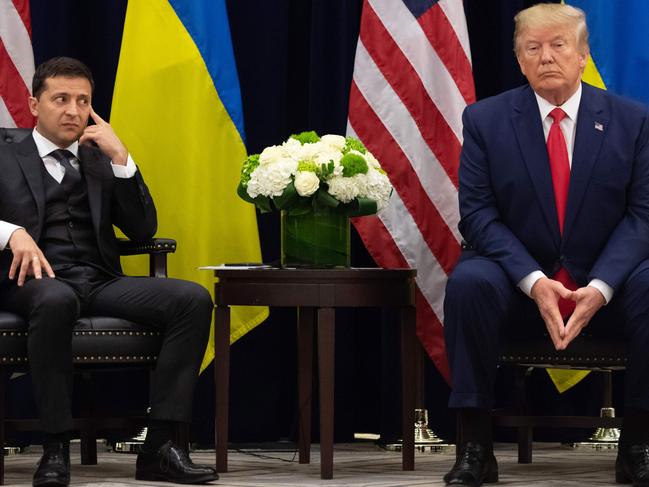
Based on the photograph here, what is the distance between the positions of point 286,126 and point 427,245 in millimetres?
837

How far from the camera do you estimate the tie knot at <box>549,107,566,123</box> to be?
4.08m

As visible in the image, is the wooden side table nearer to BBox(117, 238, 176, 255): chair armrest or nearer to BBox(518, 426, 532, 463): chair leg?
BBox(117, 238, 176, 255): chair armrest

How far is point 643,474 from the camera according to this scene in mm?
3652

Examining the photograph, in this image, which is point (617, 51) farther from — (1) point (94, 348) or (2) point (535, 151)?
(1) point (94, 348)

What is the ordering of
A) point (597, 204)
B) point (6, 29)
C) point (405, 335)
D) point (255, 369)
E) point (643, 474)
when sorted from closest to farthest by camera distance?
1. point (643, 474)
2. point (597, 204)
3. point (405, 335)
4. point (6, 29)
5. point (255, 369)

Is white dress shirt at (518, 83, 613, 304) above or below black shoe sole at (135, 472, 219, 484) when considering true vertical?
above

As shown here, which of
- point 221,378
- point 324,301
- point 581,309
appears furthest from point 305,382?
point 581,309

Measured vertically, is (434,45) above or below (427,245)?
above

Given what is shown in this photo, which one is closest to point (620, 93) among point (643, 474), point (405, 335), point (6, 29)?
point (405, 335)

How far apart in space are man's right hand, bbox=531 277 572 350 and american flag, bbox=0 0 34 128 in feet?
6.87

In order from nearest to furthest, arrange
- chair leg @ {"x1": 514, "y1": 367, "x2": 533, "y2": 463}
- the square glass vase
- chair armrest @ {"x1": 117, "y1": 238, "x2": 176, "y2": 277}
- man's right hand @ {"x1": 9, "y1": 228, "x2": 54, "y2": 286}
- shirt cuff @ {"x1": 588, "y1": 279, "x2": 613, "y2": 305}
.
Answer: shirt cuff @ {"x1": 588, "y1": 279, "x2": 613, "y2": 305}, man's right hand @ {"x1": 9, "y1": 228, "x2": 54, "y2": 286}, the square glass vase, chair armrest @ {"x1": 117, "y1": 238, "x2": 176, "y2": 277}, chair leg @ {"x1": 514, "y1": 367, "x2": 533, "y2": 463}

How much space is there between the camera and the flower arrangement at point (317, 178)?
4.09 metres

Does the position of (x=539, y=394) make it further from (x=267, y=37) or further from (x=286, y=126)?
(x=267, y=37)

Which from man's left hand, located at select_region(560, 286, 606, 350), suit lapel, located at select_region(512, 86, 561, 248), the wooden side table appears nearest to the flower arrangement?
the wooden side table
